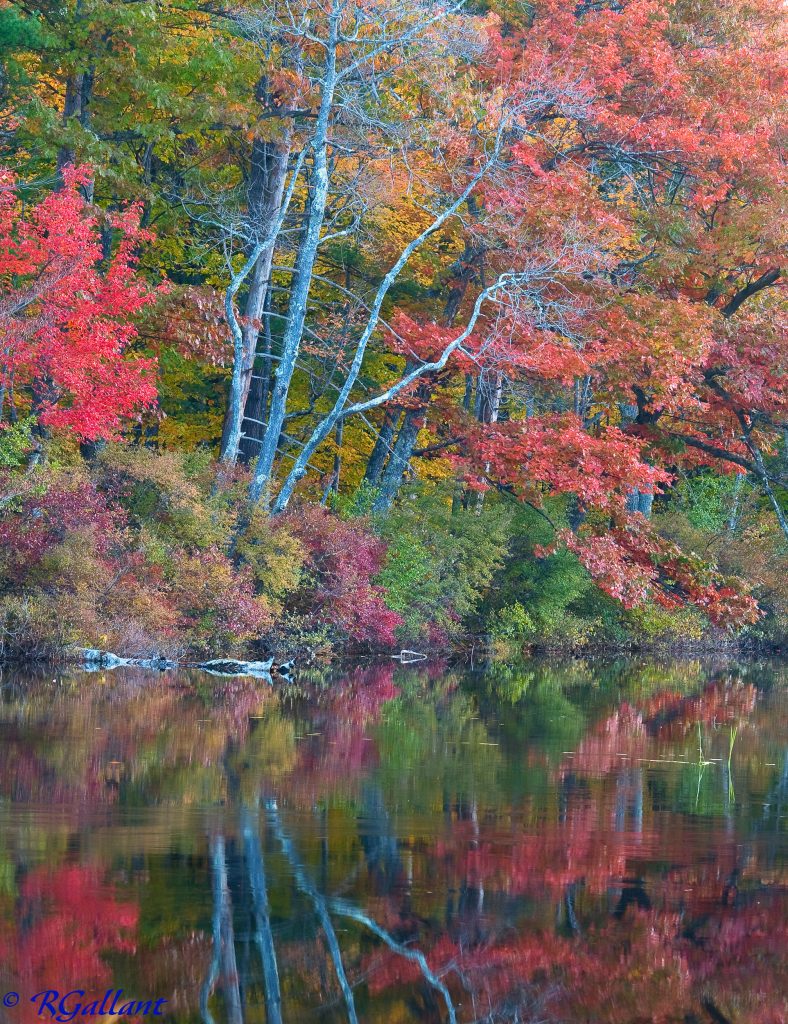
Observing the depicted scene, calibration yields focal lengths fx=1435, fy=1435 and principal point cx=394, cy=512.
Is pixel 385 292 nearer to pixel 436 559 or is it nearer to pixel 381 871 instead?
pixel 436 559

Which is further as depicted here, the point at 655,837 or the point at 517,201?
the point at 517,201

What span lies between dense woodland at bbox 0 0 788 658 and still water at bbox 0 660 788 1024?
354 inches

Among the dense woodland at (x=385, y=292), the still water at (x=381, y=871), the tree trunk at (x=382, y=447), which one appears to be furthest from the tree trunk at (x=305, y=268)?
the still water at (x=381, y=871)

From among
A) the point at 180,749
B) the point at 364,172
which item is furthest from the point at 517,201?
the point at 180,749

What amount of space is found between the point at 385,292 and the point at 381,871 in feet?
74.3

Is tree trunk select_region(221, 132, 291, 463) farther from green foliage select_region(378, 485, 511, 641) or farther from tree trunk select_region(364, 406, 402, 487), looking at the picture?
tree trunk select_region(364, 406, 402, 487)

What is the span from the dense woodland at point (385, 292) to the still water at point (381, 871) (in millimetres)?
8996

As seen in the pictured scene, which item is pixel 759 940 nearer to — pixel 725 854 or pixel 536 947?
pixel 536 947

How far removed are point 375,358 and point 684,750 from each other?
22642 millimetres

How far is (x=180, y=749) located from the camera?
14.4m

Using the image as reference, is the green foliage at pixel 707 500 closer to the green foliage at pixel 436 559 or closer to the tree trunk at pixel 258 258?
the green foliage at pixel 436 559

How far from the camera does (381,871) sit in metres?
8.99

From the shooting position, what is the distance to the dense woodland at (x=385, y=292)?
2570 centimetres

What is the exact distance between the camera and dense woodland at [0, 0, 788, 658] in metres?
25.7
